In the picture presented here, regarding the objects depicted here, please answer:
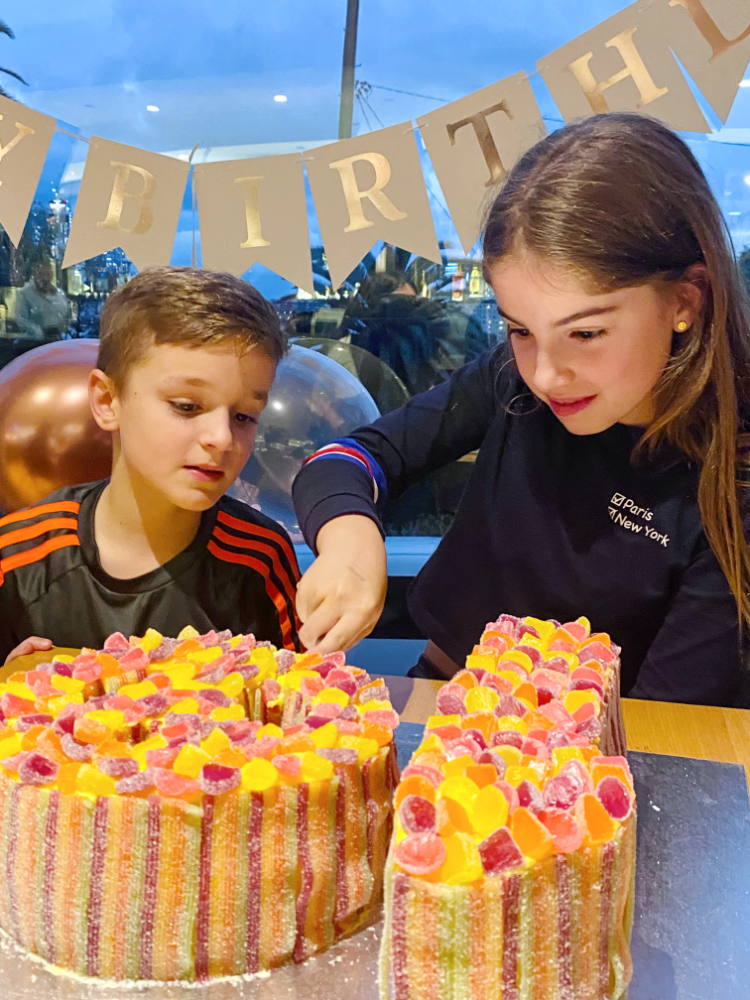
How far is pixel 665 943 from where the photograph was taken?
0.81 meters

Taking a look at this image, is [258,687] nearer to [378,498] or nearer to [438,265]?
[378,498]

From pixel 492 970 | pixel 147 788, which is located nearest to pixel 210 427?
pixel 147 788

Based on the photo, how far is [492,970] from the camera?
25.6 inches

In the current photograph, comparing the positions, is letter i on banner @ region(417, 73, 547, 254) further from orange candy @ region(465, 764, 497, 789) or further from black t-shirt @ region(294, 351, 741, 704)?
orange candy @ region(465, 764, 497, 789)

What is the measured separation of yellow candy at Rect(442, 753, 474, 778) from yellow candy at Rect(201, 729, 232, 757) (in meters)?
0.21

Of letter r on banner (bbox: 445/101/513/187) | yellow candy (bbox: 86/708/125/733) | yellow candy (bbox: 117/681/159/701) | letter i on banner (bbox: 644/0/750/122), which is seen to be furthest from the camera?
letter r on banner (bbox: 445/101/513/187)

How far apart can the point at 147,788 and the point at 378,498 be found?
778 millimetres

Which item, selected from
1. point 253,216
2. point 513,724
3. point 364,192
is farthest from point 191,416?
point 513,724

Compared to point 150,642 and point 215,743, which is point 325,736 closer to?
A: point 215,743

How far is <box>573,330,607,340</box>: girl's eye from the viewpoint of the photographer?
126 centimetres

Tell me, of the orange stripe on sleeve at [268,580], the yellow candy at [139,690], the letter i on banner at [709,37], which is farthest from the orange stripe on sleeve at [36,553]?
the letter i on banner at [709,37]


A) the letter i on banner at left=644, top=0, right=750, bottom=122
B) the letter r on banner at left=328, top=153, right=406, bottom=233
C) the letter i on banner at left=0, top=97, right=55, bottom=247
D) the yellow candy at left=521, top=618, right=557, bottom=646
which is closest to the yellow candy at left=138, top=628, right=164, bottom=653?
the yellow candy at left=521, top=618, right=557, bottom=646

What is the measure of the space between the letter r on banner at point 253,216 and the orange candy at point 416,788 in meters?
1.14

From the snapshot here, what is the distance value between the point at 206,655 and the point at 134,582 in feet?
1.88
